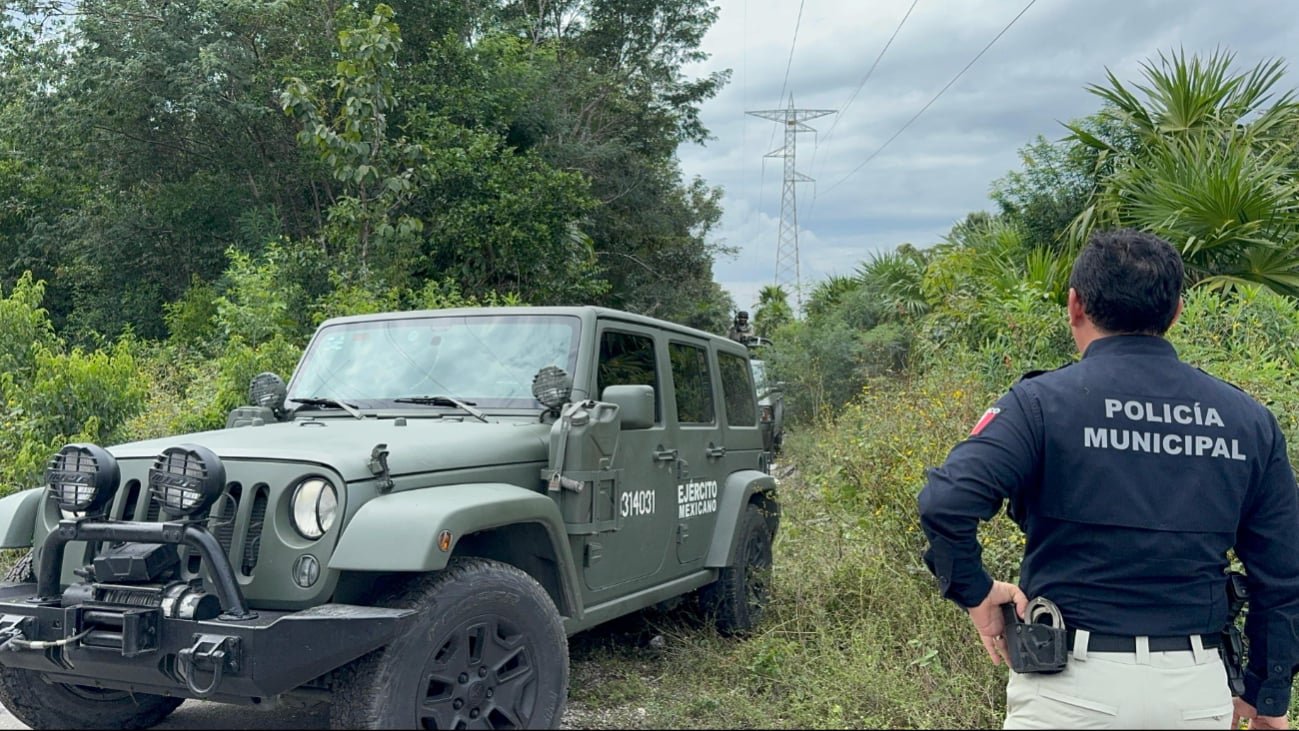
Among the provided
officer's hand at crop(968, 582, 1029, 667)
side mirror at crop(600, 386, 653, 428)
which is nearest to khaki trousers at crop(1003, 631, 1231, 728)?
officer's hand at crop(968, 582, 1029, 667)

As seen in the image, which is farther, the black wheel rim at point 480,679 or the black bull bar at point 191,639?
the black wheel rim at point 480,679

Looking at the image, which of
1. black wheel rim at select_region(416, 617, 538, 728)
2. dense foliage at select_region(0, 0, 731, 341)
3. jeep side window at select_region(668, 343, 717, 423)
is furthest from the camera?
dense foliage at select_region(0, 0, 731, 341)

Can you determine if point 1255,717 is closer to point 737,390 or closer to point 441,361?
point 441,361

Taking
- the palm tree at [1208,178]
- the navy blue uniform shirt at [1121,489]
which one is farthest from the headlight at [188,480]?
the palm tree at [1208,178]

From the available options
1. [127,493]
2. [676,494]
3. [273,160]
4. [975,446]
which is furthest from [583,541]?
[273,160]

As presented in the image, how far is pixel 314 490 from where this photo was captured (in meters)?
3.47

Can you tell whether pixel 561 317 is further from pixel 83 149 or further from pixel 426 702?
pixel 83 149

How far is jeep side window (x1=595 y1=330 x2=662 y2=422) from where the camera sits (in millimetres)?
4766

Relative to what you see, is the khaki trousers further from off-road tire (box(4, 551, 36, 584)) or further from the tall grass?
off-road tire (box(4, 551, 36, 584))

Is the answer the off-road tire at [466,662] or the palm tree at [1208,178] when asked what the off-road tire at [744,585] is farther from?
the palm tree at [1208,178]

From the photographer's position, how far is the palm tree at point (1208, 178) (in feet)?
27.3

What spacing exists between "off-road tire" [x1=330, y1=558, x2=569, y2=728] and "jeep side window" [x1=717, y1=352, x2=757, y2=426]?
8.75 ft

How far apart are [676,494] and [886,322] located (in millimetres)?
14196

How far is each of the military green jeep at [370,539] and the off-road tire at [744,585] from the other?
2.68 ft
